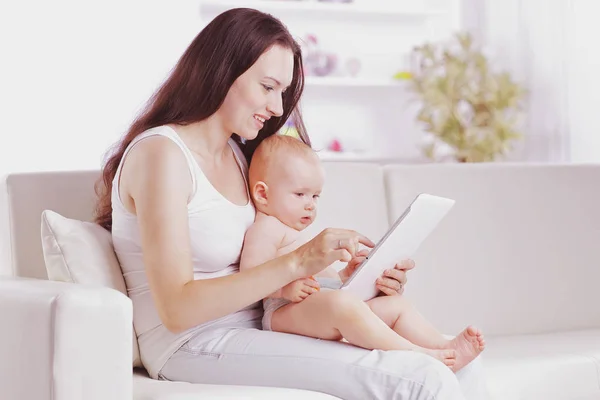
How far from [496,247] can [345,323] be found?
1030mm

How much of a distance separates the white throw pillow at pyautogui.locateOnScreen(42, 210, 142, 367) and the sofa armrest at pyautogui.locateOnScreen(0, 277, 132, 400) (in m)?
0.28

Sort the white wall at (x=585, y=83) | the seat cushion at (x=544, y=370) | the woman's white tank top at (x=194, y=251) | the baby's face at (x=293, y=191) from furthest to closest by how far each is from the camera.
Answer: the white wall at (x=585, y=83), the seat cushion at (x=544, y=370), the baby's face at (x=293, y=191), the woman's white tank top at (x=194, y=251)

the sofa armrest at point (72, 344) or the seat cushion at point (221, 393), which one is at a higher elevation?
the sofa armrest at point (72, 344)

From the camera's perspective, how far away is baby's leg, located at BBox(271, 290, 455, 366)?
168cm

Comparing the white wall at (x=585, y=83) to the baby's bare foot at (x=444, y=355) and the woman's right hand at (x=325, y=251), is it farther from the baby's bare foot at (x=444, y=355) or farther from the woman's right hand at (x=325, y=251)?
the woman's right hand at (x=325, y=251)

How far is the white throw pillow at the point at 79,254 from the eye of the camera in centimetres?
186

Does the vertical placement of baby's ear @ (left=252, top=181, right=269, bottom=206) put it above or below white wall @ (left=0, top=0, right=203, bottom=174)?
below

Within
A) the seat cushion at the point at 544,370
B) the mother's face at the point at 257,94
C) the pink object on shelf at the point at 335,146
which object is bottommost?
the seat cushion at the point at 544,370

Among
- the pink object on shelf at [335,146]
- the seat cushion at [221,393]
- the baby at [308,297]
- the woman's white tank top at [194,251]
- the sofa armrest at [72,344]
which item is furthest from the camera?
the pink object on shelf at [335,146]

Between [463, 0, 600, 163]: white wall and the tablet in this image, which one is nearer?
the tablet

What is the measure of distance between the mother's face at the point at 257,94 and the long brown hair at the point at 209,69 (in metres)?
0.01

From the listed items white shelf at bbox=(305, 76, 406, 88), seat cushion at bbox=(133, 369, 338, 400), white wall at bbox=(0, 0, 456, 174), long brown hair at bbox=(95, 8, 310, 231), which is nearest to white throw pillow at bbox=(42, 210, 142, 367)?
long brown hair at bbox=(95, 8, 310, 231)

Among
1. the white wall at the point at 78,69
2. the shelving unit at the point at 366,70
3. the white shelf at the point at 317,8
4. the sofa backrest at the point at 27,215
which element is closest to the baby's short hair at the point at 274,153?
the sofa backrest at the point at 27,215

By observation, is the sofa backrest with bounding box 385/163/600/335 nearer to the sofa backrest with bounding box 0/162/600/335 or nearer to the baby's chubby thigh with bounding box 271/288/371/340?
the sofa backrest with bounding box 0/162/600/335
